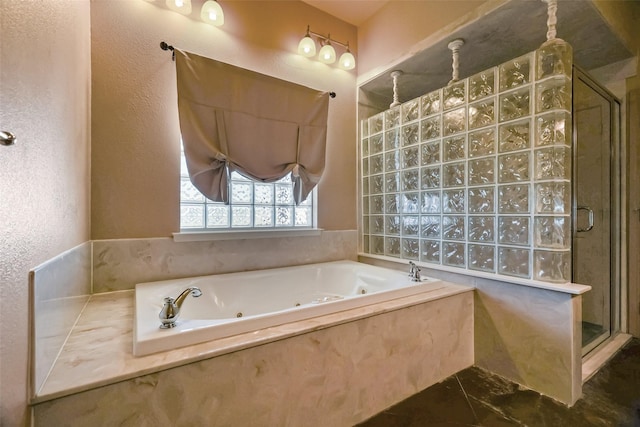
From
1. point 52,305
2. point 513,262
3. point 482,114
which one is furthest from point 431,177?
point 52,305

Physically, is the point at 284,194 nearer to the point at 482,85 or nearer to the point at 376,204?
the point at 376,204

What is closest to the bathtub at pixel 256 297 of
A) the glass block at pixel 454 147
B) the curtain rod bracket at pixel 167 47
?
the glass block at pixel 454 147

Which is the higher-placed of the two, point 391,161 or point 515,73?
point 515,73

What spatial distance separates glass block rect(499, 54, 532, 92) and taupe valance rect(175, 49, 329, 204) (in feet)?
4.10

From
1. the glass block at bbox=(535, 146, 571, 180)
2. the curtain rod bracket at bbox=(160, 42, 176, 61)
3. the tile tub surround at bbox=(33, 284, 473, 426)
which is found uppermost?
the curtain rod bracket at bbox=(160, 42, 176, 61)

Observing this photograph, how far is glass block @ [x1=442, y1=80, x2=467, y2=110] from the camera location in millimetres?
1825

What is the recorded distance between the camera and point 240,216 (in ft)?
7.10

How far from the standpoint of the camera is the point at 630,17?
6.30ft

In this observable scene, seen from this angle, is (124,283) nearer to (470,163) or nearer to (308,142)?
(308,142)

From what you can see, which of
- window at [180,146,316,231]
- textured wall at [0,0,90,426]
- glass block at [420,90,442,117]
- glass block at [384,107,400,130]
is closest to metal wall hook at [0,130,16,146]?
textured wall at [0,0,90,426]

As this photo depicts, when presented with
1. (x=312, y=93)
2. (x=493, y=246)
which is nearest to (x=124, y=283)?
(x=312, y=93)

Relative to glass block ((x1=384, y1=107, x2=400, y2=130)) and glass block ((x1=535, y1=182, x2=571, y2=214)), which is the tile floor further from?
glass block ((x1=384, y1=107, x2=400, y2=130))

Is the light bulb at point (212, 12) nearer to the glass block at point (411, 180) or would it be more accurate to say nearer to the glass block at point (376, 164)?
the glass block at point (376, 164)

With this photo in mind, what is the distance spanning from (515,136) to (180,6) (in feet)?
7.24
